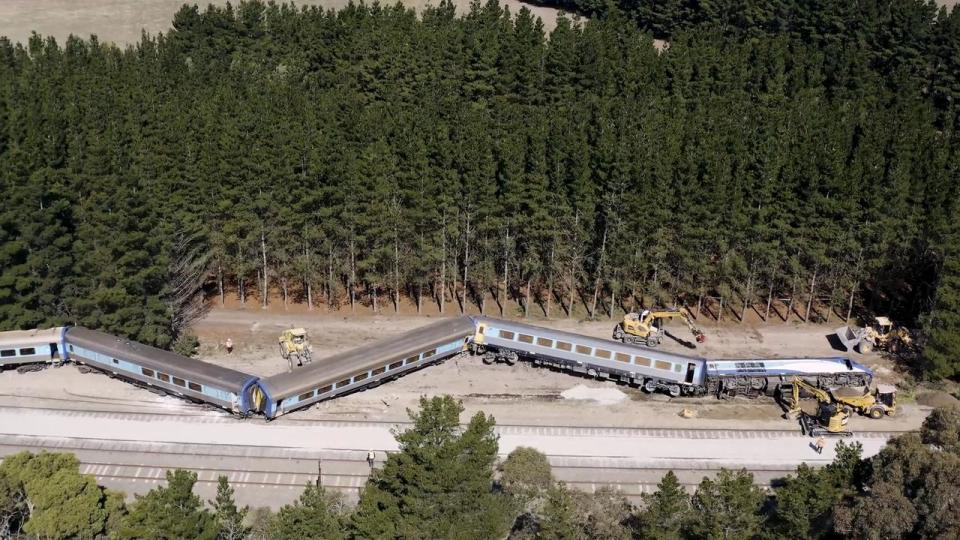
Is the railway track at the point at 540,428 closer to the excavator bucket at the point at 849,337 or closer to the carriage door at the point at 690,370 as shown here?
the carriage door at the point at 690,370

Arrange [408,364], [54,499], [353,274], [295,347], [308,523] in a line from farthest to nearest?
[353,274], [295,347], [408,364], [54,499], [308,523]

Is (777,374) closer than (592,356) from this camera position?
Yes

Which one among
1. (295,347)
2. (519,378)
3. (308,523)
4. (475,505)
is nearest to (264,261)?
(295,347)

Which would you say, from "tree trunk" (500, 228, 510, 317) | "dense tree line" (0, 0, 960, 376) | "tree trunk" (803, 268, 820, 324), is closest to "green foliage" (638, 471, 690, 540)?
"dense tree line" (0, 0, 960, 376)

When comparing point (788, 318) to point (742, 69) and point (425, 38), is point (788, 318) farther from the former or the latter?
point (425, 38)

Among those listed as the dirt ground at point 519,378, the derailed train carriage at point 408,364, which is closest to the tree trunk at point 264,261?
the dirt ground at point 519,378

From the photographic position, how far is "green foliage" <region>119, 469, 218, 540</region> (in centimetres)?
3997

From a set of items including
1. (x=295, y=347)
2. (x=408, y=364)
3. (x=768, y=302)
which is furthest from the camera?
(x=768, y=302)

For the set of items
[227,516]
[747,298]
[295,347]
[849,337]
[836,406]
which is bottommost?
[295,347]

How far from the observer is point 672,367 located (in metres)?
65.6

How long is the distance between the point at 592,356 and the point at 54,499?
37.7 meters

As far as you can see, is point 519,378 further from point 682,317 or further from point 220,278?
point 220,278

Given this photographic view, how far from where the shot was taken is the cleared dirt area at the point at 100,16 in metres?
145

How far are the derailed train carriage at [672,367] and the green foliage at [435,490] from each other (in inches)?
940
